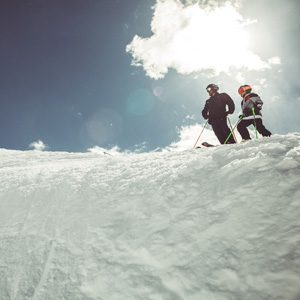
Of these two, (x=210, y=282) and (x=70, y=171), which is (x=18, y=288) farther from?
(x=70, y=171)

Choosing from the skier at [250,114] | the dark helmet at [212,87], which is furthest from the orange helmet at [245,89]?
the dark helmet at [212,87]

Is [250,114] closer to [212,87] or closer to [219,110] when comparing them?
[219,110]

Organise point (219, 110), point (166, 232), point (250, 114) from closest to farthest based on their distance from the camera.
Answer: point (166, 232) < point (250, 114) < point (219, 110)

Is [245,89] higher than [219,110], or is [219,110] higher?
[245,89]

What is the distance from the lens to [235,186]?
153 inches

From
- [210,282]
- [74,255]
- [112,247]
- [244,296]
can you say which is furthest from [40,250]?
[244,296]

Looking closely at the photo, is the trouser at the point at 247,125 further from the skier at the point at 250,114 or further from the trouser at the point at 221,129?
the trouser at the point at 221,129

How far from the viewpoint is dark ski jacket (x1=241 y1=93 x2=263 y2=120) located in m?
9.01

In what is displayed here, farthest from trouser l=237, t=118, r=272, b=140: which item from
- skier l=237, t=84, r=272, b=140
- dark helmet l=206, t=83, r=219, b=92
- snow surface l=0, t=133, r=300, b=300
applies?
snow surface l=0, t=133, r=300, b=300

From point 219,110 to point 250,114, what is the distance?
0.86 m

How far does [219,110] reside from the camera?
9.36m

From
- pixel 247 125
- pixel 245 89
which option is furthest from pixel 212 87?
pixel 247 125

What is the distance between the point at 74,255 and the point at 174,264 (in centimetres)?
110

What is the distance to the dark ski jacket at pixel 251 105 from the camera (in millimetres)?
9008
